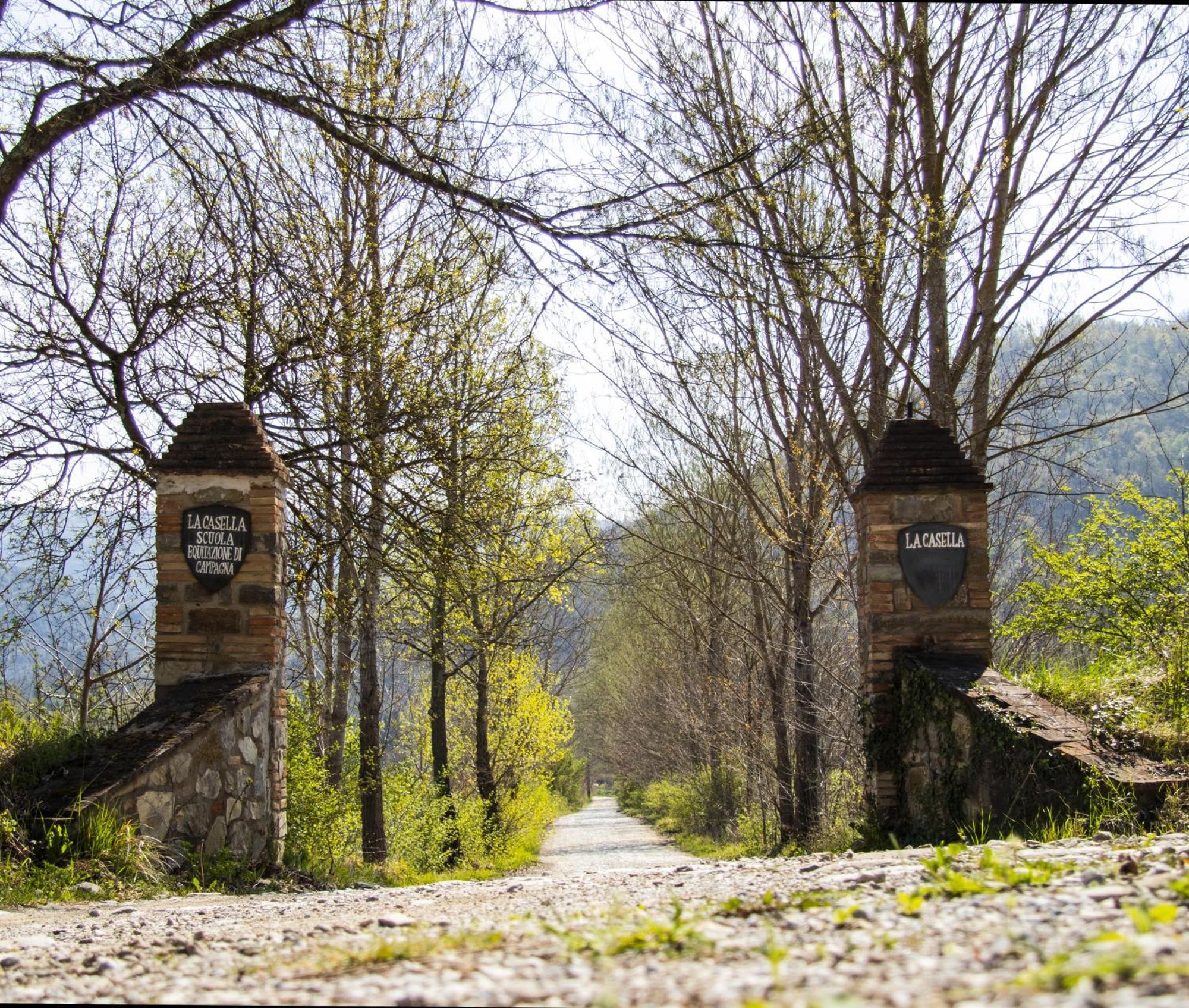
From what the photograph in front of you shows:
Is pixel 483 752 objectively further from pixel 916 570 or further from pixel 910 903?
pixel 910 903

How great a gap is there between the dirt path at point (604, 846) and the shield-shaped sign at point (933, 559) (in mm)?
6285

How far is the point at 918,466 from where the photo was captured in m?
8.34

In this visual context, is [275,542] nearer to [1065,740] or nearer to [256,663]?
[256,663]

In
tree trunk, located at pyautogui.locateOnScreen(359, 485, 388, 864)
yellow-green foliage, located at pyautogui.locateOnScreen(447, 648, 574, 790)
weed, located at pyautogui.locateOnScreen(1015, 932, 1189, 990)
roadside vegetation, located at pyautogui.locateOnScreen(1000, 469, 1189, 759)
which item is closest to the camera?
weed, located at pyautogui.locateOnScreen(1015, 932, 1189, 990)

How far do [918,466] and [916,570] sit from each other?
81 centimetres

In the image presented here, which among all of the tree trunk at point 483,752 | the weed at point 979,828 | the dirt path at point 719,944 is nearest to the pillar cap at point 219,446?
the dirt path at point 719,944

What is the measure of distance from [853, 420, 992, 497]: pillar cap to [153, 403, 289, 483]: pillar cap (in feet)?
15.2

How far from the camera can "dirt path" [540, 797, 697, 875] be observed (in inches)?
810

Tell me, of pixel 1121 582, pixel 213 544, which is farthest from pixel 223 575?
pixel 1121 582

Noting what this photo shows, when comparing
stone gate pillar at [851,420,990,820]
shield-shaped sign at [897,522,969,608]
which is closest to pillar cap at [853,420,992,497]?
stone gate pillar at [851,420,990,820]

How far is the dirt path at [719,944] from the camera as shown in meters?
2.35

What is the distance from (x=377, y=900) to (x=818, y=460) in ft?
29.4

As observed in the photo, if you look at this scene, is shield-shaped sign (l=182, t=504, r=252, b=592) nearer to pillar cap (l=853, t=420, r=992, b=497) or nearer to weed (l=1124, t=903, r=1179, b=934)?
pillar cap (l=853, t=420, r=992, b=497)

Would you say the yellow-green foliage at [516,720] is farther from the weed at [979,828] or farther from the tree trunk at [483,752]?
the weed at [979,828]
